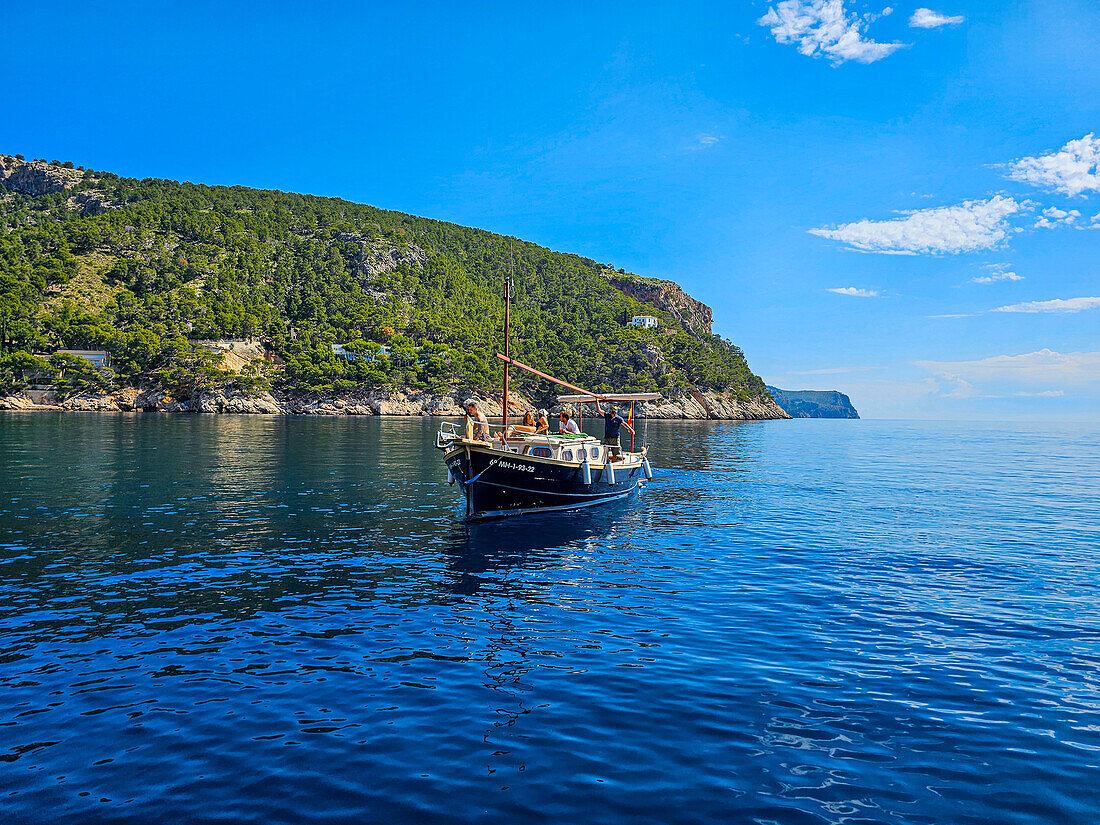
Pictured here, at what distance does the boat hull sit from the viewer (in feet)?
82.6

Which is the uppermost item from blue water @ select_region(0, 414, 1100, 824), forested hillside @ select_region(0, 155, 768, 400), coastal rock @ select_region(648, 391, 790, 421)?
forested hillside @ select_region(0, 155, 768, 400)

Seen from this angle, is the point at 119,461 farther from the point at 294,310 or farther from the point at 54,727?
the point at 294,310

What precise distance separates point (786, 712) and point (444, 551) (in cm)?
1373

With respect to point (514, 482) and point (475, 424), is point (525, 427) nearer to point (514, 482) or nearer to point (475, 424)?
point (475, 424)

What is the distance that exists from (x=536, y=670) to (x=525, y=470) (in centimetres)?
1484

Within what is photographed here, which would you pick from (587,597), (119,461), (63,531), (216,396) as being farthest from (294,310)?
(587,597)

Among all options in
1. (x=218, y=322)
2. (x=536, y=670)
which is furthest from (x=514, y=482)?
(x=218, y=322)

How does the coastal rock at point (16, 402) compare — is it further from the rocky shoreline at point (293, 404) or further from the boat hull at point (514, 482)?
the boat hull at point (514, 482)

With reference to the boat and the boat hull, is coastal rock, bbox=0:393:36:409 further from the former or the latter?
the boat hull

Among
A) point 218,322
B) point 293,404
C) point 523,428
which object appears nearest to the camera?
point 523,428

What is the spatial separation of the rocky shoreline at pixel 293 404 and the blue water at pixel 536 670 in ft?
258

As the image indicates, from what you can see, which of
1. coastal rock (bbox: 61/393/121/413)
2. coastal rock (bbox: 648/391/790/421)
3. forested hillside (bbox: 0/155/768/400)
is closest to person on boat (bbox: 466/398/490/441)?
coastal rock (bbox: 61/393/121/413)

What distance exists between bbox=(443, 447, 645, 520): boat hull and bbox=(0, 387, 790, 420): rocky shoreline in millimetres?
70651

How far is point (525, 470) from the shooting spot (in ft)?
85.4
